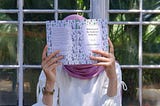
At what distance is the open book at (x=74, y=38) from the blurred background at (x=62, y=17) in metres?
1.01

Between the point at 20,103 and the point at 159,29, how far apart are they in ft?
3.48

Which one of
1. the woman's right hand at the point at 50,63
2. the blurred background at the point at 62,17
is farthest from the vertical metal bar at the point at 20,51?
the woman's right hand at the point at 50,63

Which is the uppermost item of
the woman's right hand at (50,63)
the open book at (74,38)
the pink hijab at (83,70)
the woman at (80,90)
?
the open book at (74,38)

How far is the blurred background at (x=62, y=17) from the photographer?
305 centimetres

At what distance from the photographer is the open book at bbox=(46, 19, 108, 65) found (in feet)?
6.65

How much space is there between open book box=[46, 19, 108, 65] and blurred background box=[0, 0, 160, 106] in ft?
3.31

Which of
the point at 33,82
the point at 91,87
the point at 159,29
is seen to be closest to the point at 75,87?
the point at 91,87

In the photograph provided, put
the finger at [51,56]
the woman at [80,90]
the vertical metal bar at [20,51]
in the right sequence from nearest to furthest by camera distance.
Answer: the finger at [51,56] < the woman at [80,90] < the vertical metal bar at [20,51]

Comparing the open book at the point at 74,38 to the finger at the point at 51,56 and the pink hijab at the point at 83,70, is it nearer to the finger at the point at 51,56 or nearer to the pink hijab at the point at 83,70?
the finger at the point at 51,56

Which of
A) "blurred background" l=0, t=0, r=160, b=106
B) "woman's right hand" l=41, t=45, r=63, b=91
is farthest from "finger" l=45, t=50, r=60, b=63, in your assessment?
"blurred background" l=0, t=0, r=160, b=106

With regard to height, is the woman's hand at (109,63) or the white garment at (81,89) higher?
the woman's hand at (109,63)

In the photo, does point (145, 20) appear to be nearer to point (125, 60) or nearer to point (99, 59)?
point (125, 60)

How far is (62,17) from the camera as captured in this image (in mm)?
3062

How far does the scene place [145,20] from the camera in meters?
3.09
